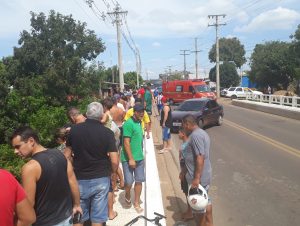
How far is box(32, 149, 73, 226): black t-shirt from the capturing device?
3.53 meters

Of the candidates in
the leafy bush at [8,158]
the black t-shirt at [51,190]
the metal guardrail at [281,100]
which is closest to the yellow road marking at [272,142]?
the leafy bush at [8,158]

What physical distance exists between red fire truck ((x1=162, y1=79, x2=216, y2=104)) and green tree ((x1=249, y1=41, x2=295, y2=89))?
67.4 feet

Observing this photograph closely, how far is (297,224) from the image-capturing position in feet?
21.7

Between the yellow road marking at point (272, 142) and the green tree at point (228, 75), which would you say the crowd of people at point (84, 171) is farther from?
the green tree at point (228, 75)

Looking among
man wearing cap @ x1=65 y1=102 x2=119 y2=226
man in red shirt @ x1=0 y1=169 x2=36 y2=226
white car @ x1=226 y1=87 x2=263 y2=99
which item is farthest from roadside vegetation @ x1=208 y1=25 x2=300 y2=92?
man in red shirt @ x1=0 y1=169 x2=36 y2=226

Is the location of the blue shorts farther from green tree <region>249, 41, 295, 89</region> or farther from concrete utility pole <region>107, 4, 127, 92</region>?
green tree <region>249, 41, 295, 89</region>

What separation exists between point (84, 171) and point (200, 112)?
540 inches

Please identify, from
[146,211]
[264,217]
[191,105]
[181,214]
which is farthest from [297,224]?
[191,105]

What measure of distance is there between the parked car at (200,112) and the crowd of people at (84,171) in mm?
10071

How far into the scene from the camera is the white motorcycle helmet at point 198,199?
536cm

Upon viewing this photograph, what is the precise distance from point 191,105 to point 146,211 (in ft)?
42.4

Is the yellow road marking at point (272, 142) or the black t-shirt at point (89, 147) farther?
Answer: the yellow road marking at point (272, 142)

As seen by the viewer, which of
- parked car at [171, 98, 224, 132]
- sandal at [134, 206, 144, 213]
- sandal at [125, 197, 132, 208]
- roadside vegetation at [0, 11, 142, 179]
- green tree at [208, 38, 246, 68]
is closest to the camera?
sandal at [134, 206, 144, 213]

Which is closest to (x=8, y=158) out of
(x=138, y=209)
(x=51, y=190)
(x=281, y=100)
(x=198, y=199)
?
(x=138, y=209)
